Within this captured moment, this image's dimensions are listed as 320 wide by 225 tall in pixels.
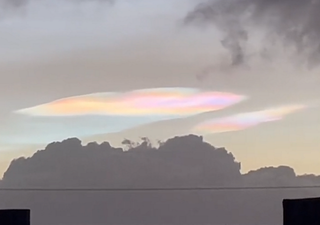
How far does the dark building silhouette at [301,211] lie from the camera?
3112cm

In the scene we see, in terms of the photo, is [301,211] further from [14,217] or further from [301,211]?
[14,217]

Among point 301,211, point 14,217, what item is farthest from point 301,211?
point 14,217

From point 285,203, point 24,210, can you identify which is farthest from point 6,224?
point 285,203

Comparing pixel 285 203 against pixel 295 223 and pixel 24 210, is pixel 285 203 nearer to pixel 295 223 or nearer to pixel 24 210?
pixel 295 223

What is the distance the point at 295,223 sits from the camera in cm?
3186

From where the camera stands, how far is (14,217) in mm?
35156

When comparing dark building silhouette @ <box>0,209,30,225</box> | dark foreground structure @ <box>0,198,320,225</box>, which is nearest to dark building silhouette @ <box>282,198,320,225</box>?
dark foreground structure @ <box>0,198,320,225</box>

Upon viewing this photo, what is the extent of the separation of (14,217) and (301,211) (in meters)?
14.9

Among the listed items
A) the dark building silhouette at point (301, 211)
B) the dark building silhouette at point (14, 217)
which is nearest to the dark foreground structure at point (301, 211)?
the dark building silhouette at point (301, 211)

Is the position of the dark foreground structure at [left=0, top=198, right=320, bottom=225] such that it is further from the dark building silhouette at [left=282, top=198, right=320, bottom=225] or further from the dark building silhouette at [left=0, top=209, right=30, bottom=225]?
the dark building silhouette at [left=0, top=209, right=30, bottom=225]

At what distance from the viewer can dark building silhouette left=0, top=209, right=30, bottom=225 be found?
34938 mm

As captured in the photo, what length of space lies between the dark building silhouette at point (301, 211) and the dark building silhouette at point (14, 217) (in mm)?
13664

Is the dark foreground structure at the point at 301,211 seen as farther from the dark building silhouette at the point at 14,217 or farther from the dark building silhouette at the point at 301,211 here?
the dark building silhouette at the point at 14,217

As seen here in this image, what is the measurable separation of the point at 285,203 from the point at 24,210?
13.9 meters
